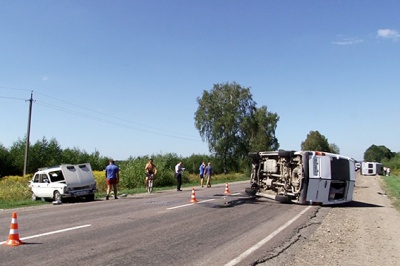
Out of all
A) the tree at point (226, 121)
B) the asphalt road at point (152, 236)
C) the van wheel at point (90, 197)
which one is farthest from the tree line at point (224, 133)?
the asphalt road at point (152, 236)

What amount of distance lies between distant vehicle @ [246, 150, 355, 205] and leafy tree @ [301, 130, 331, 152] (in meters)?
97.2

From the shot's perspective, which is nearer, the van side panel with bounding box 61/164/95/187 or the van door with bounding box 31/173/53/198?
the van side panel with bounding box 61/164/95/187

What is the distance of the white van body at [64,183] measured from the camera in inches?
706

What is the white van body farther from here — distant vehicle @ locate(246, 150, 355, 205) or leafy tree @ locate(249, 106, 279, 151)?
leafy tree @ locate(249, 106, 279, 151)

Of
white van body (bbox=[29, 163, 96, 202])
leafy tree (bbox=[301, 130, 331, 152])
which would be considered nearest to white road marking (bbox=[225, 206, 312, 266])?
white van body (bbox=[29, 163, 96, 202])

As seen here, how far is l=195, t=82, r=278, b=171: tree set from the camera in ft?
204

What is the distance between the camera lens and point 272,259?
22.7 feet

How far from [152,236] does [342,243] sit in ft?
13.8

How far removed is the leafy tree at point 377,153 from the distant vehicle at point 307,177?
17487 cm

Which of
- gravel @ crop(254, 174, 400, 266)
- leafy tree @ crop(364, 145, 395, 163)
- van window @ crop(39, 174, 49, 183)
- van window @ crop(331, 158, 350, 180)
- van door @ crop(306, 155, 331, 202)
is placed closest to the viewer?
gravel @ crop(254, 174, 400, 266)

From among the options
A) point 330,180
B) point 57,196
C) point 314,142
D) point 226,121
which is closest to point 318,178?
point 330,180

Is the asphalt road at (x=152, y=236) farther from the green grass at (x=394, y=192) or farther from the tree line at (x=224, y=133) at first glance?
the tree line at (x=224, y=133)

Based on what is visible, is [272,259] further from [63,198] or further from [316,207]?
[63,198]

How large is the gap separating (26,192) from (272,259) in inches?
762
